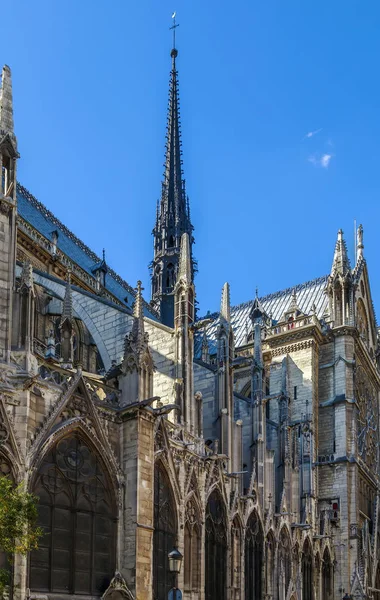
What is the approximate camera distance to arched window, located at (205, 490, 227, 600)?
98.5ft

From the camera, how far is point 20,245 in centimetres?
3891

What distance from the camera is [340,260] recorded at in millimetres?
49906

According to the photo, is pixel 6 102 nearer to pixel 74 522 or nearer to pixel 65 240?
pixel 74 522

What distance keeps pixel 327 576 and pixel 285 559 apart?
20.6ft

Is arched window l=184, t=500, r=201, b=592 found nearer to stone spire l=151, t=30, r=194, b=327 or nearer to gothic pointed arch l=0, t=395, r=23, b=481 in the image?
gothic pointed arch l=0, t=395, r=23, b=481

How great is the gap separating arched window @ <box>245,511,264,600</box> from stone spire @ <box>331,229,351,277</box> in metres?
19.1

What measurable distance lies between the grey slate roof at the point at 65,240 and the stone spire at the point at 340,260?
12.2 metres

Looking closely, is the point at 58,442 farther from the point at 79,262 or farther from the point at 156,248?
the point at 156,248

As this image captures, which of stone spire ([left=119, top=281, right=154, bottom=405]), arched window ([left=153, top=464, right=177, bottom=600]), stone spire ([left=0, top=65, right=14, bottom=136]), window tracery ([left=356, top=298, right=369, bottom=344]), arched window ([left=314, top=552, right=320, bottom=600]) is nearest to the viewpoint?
stone spire ([left=0, top=65, right=14, bottom=136])

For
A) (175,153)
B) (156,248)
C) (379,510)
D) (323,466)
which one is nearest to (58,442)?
(323,466)

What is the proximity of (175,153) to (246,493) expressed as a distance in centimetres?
3935

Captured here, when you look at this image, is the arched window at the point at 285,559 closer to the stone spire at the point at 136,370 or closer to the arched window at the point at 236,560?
the arched window at the point at 236,560

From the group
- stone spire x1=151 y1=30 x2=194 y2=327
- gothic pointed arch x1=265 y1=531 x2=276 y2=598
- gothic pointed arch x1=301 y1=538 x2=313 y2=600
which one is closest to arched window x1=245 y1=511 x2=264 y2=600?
gothic pointed arch x1=265 y1=531 x2=276 y2=598

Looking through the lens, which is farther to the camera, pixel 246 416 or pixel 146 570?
pixel 246 416
